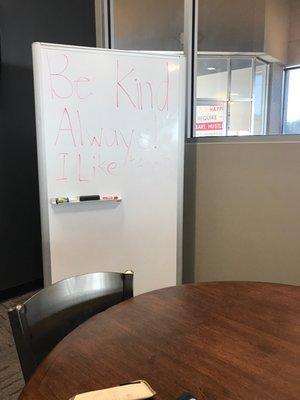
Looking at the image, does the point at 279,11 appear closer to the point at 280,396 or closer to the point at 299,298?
the point at 299,298

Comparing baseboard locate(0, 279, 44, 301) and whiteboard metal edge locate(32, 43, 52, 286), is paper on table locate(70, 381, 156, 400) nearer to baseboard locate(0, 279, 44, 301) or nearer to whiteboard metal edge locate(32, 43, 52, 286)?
whiteboard metal edge locate(32, 43, 52, 286)

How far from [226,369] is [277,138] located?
1.69 meters

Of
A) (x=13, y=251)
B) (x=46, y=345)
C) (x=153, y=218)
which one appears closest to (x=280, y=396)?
(x=46, y=345)

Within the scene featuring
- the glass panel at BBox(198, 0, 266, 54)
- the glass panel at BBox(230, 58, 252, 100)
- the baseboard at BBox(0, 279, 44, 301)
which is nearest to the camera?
the baseboard at BBox(0, 279, 44, 301)

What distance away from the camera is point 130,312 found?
1.10 m

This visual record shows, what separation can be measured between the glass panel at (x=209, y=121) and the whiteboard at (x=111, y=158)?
15.3 inches

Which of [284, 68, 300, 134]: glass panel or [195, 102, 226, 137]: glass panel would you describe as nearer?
[284, 68, 300, 134]: glass panel

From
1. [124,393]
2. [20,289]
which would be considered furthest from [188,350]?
[20,289]

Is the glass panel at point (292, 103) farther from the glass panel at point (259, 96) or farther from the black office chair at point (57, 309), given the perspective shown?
the black office chair at point (57, 309)

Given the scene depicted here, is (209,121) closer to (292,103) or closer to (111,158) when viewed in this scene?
(292,103)

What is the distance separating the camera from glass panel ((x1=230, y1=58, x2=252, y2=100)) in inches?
134

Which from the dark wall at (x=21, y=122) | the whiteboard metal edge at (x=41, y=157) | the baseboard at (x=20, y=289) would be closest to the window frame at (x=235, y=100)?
the whiteboard metal edge at (x=41, y=157)

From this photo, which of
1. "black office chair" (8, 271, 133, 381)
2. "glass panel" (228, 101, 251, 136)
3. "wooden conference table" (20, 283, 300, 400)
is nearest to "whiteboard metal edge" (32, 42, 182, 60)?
"glass panel" (228, 101, 251, 136)

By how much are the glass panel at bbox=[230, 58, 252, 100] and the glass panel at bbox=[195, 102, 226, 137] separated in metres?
A: 0.39
